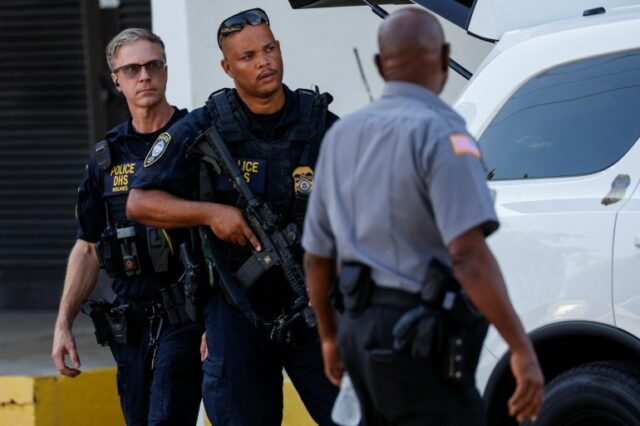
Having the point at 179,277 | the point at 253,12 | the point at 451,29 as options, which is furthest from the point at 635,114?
the point at 451,29

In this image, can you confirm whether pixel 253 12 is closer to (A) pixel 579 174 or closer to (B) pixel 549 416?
(A) pixel 579 174

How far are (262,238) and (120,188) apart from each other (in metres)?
0.89

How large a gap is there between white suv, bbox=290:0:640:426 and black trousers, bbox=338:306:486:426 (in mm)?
1117

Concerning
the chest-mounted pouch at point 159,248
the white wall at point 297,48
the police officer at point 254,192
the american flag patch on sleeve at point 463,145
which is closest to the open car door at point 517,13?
the police officer at point 254,192

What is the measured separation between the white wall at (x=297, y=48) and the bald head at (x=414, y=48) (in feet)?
13.1

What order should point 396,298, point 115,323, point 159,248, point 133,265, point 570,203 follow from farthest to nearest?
point 115,323 < point 133,265 < point 159,248 < point 570,203 < point 396,298

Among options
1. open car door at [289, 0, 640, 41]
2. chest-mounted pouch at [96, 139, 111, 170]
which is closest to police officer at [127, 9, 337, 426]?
chest-mounted pouch at [96, 139, 111, 170]

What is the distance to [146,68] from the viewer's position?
536cm

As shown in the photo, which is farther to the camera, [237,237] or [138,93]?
[138,93]

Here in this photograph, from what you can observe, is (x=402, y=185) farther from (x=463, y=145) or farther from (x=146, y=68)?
(x=146, y=68)

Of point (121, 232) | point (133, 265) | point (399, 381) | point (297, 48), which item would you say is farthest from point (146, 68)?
point (399, 381)

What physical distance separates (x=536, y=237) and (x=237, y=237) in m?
0.93

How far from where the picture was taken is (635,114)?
454 centimetres

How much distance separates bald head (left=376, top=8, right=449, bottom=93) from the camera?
3.39m
